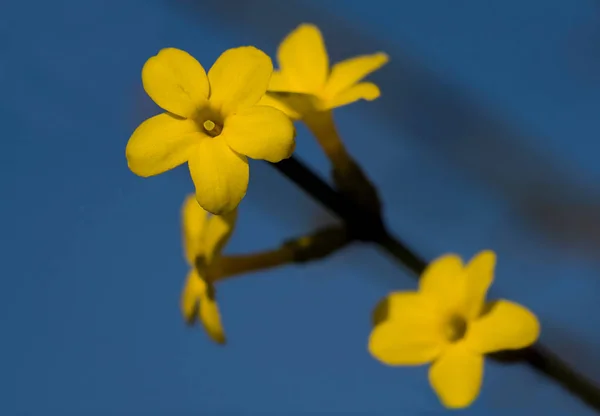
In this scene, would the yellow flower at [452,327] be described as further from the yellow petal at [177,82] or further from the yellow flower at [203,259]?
the yellow petal at [177,82]

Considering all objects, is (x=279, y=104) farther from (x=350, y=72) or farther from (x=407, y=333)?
(x=407, y=333)

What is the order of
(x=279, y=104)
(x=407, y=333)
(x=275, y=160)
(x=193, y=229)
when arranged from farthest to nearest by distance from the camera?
(x=193, y=229)
(x=407, y=333)
(x=279, y=104)
(x=275, y=160)

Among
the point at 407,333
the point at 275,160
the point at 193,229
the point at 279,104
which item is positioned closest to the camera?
the point at 275,160

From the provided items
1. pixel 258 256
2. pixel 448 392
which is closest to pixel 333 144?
pixel 258 256

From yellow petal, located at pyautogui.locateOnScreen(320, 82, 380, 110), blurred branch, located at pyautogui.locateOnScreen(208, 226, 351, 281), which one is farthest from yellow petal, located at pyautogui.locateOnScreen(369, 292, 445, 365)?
yellow petal, located at pyautogui.locateOnScreen(320, 82, 380, 110)

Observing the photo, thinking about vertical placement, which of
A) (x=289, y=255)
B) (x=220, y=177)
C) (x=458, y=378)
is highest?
(x=220, y=177)

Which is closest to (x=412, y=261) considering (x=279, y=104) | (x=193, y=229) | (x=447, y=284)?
(x=447, y=284)

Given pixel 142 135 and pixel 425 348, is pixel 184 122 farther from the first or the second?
pixel 425 348

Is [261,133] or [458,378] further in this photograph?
[458,378]
